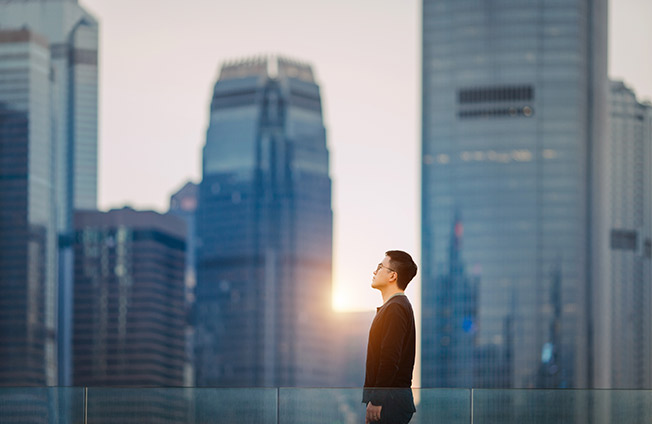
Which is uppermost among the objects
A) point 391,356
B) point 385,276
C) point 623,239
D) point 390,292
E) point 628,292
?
point 623,239

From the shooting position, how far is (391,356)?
32.8 ft

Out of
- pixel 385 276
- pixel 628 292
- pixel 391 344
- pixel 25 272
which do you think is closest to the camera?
pixel 391 344

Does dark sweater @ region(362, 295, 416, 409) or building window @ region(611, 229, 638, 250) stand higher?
building window @ region(611, 229, 638, 250)

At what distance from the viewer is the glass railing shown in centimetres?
1111

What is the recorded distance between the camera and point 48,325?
183875 mm

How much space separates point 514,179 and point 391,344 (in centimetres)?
14993

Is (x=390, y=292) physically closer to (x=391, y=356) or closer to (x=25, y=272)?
(x=391, y=356)

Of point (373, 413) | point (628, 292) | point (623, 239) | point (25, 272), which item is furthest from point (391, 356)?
point (25, 272)

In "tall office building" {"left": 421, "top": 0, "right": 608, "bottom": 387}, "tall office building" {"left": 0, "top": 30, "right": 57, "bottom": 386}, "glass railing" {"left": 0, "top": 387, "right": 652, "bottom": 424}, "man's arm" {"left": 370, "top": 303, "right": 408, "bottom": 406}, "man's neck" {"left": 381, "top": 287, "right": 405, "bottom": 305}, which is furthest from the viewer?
"tall office building" {"left": 0, "top": 30, "right": 57, "bottom": 386}

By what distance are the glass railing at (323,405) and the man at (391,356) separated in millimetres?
826

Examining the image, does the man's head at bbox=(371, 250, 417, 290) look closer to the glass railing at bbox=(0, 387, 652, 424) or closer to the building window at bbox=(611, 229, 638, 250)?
the glass railing at bbox=(0, 387, 652, 424)

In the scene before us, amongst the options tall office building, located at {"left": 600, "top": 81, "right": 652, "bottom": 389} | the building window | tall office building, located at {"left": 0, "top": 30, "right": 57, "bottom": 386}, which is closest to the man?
tall office building, located at {"left": 600, "top": 81, "right": 652, "bottom": 389}

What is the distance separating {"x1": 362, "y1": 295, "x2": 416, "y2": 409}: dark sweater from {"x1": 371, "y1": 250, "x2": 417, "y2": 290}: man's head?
0.55 ft

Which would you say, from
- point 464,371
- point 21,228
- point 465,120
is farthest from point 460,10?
point 21,228
